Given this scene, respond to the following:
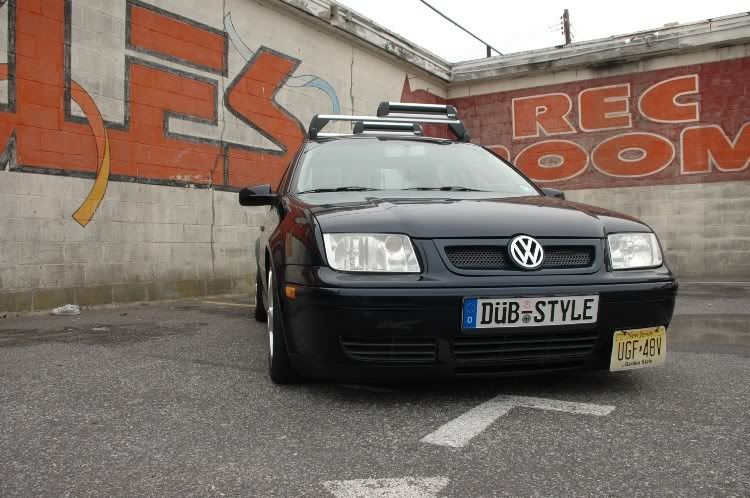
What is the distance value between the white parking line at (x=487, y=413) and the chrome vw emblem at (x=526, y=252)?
56 cm

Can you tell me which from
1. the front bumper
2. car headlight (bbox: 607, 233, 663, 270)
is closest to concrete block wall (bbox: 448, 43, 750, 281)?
car headlight (bbox: 607, 233, 663, 270)

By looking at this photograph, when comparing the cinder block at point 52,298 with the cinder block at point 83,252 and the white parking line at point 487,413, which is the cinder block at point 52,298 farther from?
the white parking line at point 487,413

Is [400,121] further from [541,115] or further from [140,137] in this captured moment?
[541,115]

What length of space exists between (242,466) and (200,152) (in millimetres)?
6209

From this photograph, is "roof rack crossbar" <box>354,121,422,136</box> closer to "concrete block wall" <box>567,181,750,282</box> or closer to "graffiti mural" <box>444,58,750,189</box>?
"concrete block wall" <box>567,181,750,282</box>

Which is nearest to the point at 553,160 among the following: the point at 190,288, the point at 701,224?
the point at 701,224

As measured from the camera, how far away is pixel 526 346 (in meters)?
2.46

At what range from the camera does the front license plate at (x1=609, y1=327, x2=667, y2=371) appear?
257cm

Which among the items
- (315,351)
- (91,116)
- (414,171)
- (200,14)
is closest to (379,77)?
(200,14)

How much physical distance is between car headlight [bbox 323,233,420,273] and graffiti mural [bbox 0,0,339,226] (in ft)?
15.4

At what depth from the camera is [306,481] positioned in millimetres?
1791

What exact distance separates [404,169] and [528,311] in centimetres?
142

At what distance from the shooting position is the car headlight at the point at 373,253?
7.96ft

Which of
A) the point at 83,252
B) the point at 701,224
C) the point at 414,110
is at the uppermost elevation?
the point at 414,110
